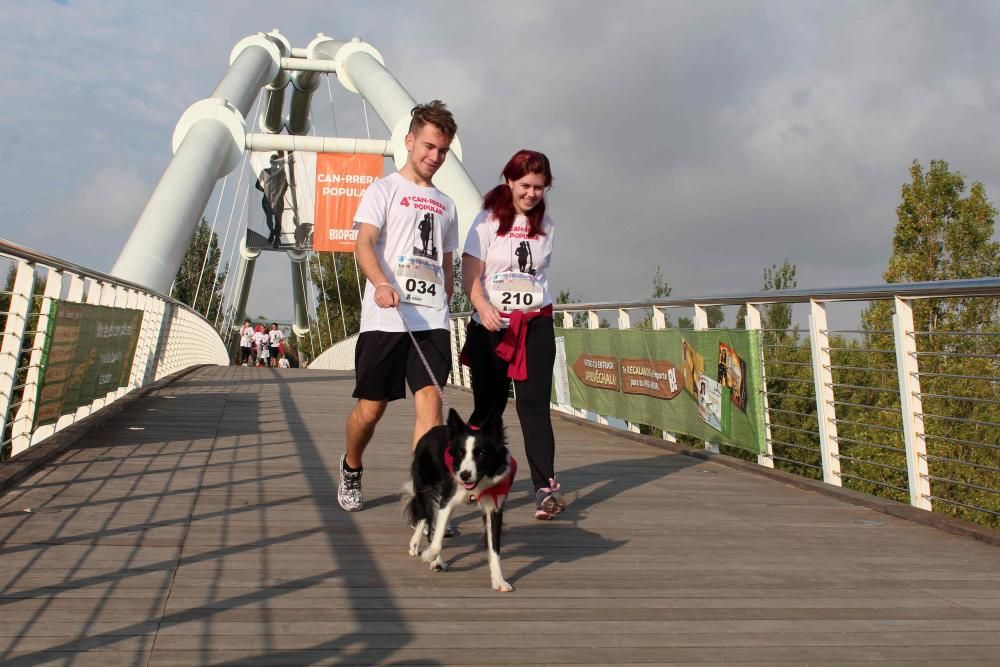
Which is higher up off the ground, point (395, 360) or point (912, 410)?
point (395, 360)

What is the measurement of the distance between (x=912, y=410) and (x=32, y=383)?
4.47 metres

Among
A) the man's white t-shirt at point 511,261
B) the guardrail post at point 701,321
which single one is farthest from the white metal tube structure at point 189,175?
the man's white t-shirt at point 511,261

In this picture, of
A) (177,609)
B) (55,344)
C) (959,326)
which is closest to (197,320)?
(55,344)

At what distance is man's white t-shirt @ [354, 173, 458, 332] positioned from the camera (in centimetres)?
410

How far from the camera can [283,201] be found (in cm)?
3275

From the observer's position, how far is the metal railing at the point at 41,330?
5141mm

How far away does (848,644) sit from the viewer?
288 cm

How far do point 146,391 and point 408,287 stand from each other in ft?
22.8

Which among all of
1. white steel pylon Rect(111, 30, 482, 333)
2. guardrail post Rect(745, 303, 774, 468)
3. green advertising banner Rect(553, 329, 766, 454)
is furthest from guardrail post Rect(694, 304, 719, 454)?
white steel pylon Rect(111, 30, 482, 333)

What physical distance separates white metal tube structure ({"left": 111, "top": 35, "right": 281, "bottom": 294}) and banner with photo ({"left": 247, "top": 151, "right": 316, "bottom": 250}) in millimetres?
4729

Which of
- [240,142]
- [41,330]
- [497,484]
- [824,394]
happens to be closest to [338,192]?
[240,142]

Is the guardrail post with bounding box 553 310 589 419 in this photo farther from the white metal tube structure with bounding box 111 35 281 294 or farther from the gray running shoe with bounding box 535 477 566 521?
the white metal tube structure with bounding box 111 35 281 294

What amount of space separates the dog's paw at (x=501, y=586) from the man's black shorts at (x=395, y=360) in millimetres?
1015

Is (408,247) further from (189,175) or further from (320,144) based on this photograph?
(320,144)
